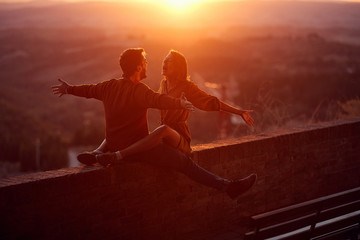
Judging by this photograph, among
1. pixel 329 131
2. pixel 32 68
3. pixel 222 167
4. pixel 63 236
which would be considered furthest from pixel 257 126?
pixel 32 68

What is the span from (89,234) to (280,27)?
306 feet

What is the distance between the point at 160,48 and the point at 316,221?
253 feet

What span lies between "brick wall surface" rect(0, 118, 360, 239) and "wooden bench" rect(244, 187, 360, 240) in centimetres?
167

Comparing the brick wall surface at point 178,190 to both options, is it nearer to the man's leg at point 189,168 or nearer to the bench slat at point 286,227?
the man's leg at point 189,168

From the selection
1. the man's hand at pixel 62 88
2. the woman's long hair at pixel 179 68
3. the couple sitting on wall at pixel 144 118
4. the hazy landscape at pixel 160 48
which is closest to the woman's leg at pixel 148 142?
the couple sitting on wall at pixel 144 118

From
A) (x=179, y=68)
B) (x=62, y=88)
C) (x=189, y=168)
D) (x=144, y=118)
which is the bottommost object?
(x=189, y=168)

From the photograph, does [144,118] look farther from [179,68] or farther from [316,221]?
[316,221]

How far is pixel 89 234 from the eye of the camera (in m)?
4.35

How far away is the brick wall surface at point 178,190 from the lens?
403cm

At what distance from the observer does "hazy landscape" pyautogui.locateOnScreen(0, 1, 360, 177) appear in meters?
70.0

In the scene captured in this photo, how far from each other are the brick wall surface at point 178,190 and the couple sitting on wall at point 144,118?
0.66 ft

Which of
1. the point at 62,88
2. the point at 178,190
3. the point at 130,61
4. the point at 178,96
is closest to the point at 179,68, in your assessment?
the point at 178,96

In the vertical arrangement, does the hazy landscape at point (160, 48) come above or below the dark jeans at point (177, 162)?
above

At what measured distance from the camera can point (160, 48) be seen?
79.3 metres
